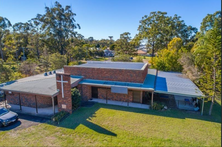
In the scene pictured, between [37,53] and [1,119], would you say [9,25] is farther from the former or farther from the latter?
[1,119]

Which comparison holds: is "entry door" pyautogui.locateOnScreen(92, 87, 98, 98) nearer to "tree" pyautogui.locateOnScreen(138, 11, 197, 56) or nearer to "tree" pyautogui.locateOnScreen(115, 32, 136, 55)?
"tree" pyautogui.locateOnScreen(138, 11, 197, 56)

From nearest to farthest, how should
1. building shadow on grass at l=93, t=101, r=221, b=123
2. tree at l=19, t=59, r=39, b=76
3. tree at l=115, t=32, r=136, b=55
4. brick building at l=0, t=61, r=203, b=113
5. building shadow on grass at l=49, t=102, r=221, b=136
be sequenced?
building shadow on grass at l=49, t=102, r=221, b=136 → building shadow on grass at l=93, t=101, r=221, b=123 → brick building at l=0, t=61, r=203, b=113 → tree at l=19, t=59, r=39, b=76 → tree at l=115, t=32, r=136, b=55

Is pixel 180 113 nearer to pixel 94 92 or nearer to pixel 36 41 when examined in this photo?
pixel 94 92

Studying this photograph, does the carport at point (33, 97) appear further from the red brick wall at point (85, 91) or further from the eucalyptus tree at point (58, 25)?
the eucalyptus tree at point (58, 25)

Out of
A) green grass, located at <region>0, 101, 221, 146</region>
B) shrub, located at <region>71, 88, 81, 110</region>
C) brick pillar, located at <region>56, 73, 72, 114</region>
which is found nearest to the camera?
green grass, located at <region>0, 101, 221, 146</region>

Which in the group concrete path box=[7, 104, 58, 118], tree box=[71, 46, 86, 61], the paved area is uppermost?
tree box=[71, 46, 86, 61]

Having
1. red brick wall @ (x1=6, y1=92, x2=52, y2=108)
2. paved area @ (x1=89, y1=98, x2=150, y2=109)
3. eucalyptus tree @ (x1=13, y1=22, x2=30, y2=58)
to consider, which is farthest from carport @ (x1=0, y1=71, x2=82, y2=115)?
eucalyptus tree @ (x1=13, y1=22, x2=30, y2=58)
